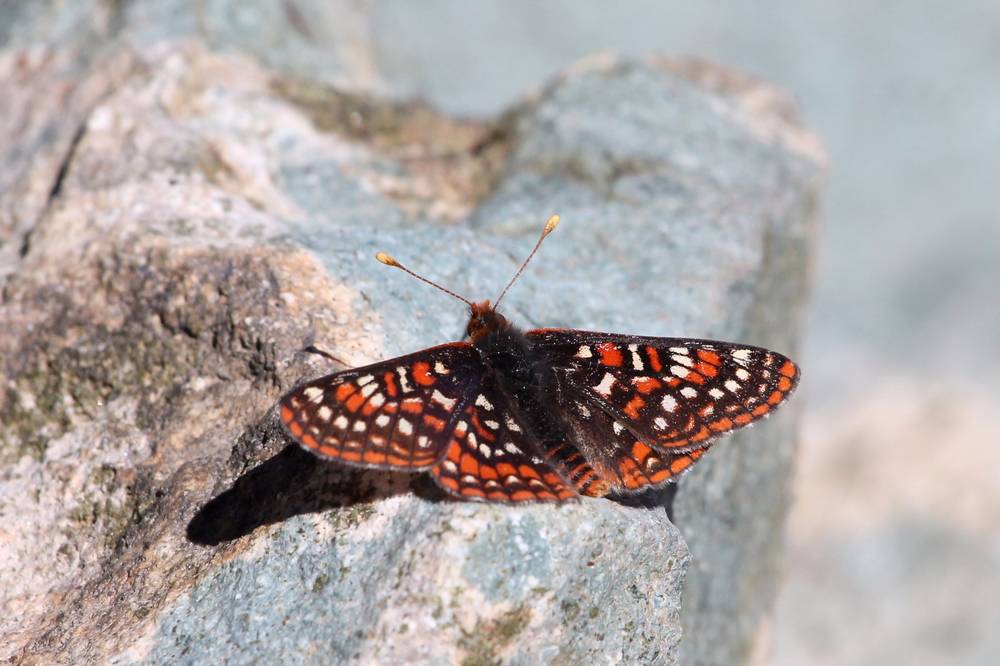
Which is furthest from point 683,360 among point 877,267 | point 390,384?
point 877,267

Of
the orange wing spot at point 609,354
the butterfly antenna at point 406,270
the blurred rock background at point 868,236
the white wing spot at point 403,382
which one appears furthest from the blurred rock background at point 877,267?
the white wing spot at point 403,382

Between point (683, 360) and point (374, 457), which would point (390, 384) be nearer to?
point (374, 457)

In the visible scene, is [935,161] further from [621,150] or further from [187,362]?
[187,362]

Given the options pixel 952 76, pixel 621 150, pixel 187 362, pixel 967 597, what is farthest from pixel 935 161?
pixel 187 362

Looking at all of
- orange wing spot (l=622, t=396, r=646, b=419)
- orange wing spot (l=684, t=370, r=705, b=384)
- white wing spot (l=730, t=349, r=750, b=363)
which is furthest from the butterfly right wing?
white wing spot (l=730, t=349, r=750, b=363)

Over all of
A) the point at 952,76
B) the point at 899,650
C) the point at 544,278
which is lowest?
the point at 899,650

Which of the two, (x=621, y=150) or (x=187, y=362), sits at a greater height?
(x=621, y=150)
